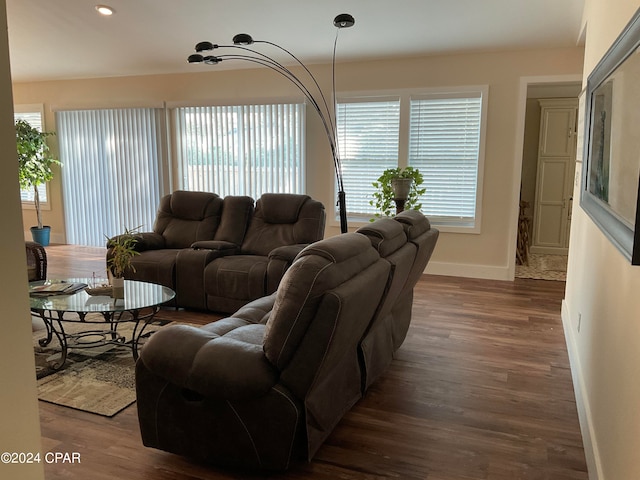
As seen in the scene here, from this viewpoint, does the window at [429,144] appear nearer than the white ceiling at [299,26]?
No

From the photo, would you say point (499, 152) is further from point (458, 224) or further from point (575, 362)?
point (575, 362)

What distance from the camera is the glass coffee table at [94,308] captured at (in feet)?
10.1

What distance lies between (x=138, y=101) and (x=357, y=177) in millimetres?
3368

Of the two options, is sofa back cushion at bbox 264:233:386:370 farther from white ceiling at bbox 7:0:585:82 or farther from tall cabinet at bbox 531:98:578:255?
tall cabinet at bbox 531:98:578:255

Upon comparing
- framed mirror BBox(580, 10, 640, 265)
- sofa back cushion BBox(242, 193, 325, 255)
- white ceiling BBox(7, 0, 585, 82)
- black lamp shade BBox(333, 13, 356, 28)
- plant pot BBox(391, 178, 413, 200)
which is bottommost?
sofa back cushion BBox(242, 193, 325, 255)

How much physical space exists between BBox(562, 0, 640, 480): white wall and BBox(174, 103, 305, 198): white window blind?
3.67 meters

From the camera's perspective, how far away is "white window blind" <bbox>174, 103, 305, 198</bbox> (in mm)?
6371

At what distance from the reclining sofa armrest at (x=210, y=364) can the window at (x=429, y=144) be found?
4.19 metres

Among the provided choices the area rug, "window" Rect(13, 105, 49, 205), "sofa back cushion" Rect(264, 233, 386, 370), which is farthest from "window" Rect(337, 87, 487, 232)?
"window" Rect(13, 105, 49, 205)

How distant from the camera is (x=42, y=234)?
7500 millimetres

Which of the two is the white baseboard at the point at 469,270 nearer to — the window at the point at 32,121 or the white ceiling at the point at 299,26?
the white ceiling at the point at 299,26

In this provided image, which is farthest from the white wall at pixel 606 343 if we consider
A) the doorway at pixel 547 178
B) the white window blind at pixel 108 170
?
the white window blind at pixel 108 170

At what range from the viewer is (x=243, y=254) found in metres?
4.70

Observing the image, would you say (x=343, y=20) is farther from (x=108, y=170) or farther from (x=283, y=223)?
(x=108, y=170)
